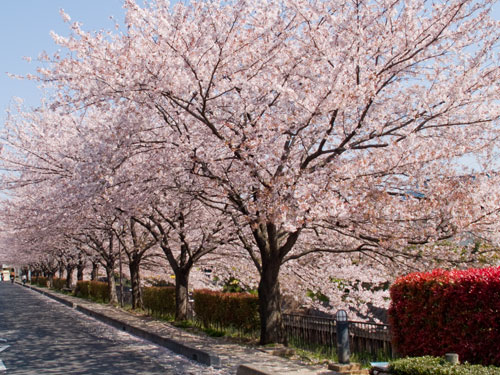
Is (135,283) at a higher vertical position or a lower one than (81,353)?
higher

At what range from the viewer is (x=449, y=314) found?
7562 millimetres

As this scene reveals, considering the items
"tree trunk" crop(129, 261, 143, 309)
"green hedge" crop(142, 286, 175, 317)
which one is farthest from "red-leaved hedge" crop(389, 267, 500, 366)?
"tree trunk" crop(129, 261, 143, 309)

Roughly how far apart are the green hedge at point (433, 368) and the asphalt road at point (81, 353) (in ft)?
12.7

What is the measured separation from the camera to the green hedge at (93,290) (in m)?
33.2

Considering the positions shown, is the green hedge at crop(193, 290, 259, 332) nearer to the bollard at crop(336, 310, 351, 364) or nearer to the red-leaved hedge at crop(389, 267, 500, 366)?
the bollard at crop(336, 310, 351, 364)

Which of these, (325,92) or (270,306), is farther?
(270,306)

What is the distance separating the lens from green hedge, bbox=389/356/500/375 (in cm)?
607

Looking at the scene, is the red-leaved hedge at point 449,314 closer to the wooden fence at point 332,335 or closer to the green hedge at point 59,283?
the wooden fence at point 332,335

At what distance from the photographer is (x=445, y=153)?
372 inches

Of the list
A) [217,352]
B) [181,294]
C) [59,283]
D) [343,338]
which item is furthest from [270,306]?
[59,283]

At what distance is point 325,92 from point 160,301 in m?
16.1

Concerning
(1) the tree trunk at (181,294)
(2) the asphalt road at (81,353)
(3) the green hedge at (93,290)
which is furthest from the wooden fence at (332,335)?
(3) the green hedge at (93,290)

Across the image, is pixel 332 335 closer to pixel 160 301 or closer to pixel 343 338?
pixel 343 338

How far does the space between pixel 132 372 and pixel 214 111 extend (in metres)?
5.46
